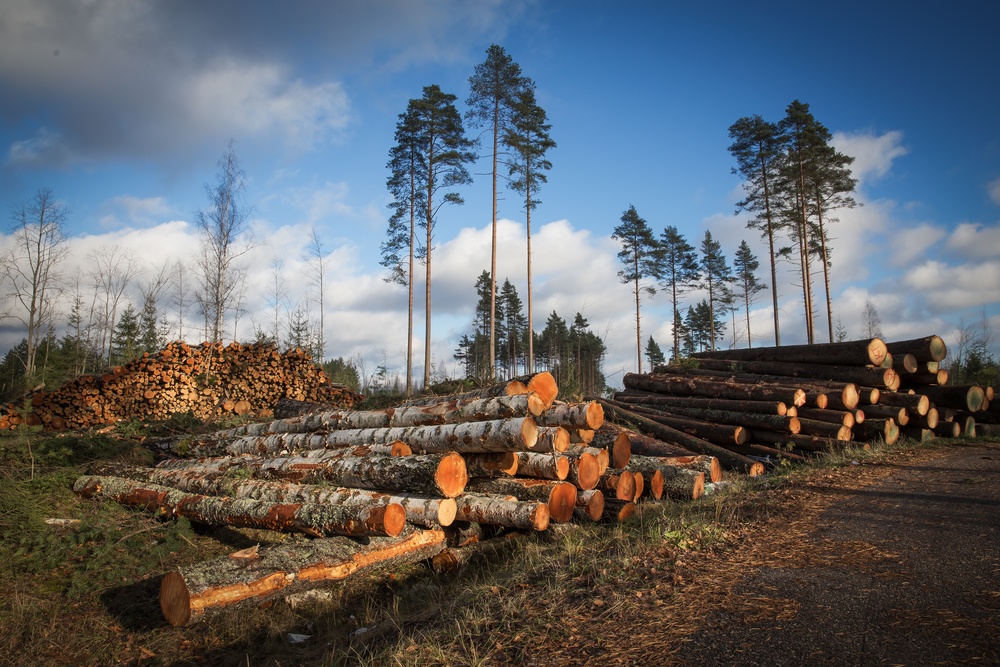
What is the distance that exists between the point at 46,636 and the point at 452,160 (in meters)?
21.2

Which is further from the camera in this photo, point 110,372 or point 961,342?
point 961,342

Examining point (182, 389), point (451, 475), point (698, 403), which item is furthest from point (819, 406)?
point (182, 389)

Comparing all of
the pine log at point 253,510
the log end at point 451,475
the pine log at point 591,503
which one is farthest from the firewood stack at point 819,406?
the pine log at point 253,510

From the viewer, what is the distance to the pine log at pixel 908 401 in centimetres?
1047

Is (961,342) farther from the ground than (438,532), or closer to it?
farther from the ground

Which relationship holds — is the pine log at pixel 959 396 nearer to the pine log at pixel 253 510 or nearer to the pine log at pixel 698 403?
the pine log at pixel 698 403

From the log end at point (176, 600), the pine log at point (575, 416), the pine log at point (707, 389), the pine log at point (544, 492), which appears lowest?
the log end at point (176, 600)

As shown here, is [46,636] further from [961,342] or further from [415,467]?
[961,342]

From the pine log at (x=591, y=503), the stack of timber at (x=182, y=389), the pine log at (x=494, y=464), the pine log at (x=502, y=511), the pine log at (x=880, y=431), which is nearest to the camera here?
the pine log at (x=502, y=511)

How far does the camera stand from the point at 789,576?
3.92m

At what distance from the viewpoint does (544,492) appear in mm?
6117

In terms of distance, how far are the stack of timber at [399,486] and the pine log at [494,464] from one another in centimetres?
2

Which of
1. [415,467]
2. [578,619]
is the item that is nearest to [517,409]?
[415,467]

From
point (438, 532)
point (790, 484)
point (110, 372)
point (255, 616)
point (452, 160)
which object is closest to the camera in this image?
point (255, 616)
